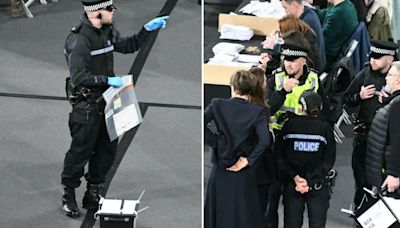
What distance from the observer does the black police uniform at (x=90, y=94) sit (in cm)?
718

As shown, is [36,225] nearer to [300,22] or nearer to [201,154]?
[201,154]

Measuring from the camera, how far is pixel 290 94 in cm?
702

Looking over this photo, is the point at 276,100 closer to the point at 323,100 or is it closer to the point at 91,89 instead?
the point at 323,100

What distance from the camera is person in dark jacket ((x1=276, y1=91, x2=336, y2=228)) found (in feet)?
21.4

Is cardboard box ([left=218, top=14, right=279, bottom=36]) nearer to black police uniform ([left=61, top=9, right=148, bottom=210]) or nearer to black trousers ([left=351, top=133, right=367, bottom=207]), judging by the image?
black police uniform ([left=61, top=9, right=148, bottom=210])

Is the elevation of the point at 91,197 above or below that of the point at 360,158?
below

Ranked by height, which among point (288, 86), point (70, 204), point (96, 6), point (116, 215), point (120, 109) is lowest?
point (70, 204)

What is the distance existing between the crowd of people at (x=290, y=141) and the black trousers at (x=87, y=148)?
1009 mm

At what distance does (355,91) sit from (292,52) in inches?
28.0

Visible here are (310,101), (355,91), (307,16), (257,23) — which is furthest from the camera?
(257,23)

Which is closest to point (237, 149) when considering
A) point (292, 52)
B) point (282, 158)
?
point (282, 158)

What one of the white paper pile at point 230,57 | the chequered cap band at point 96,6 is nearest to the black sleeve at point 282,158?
the chequered cap band at point 96,6

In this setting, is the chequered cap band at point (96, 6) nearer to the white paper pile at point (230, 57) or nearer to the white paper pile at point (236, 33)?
the white paper pile at point (230, 57)

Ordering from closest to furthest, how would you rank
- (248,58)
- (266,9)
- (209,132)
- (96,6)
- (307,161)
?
(307,161) < (209,132) < (96,6) < (248,58) < (266,9)
